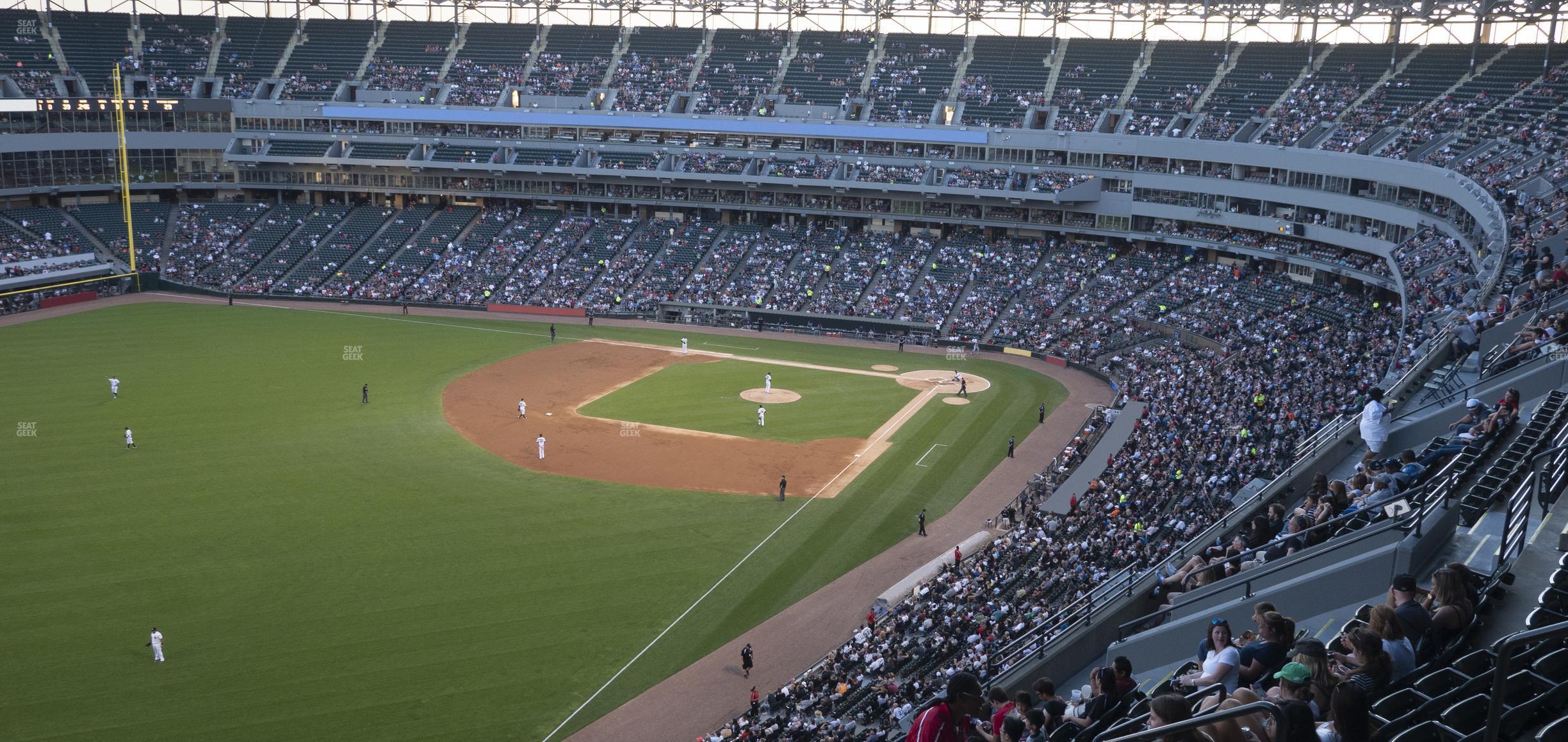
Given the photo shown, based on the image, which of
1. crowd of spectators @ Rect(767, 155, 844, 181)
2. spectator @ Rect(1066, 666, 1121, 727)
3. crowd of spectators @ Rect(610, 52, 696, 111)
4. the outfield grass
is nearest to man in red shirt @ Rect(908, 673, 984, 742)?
spectator @ Rect(1066, 666, 1121, 727)

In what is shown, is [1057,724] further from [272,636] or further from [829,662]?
[272,636]

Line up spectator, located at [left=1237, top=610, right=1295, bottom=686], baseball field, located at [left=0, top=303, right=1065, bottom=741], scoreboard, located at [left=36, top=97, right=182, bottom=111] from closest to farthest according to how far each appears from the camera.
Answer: spectator, located at [left=1237, top=610, right=1295, bottom=686]
baseball field, located at [left=0, top=303, right=1065, bottom=741]
scoreboard, located at [left=36, top=97, right=182, bottom=111]

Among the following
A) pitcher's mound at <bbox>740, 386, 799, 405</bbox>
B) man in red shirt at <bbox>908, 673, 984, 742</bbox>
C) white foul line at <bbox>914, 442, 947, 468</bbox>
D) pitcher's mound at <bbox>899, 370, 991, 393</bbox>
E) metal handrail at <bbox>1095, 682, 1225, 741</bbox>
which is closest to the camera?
man in red shirt at <bbox>908, 673, 984, 742</bbox>

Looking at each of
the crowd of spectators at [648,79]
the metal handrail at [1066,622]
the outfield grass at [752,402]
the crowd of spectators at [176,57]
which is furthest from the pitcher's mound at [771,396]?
the crowd of spectators at [176,57]

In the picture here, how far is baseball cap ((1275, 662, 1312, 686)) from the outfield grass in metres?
35.5

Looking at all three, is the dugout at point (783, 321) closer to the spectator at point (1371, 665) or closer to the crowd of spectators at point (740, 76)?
the crowd of spectators at point (740, 76)

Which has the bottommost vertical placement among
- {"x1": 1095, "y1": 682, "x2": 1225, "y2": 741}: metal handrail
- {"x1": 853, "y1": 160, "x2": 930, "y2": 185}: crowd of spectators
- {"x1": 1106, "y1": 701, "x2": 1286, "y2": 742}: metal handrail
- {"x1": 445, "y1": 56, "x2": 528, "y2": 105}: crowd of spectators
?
{"x1": 1095, "y1": 682, "x2": 1225, "y2": 741}: metal handrail

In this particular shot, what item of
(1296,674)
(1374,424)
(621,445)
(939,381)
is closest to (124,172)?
(621,445)

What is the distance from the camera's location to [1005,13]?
76125 mm

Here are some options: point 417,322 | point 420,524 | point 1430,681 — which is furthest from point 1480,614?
point 417,322

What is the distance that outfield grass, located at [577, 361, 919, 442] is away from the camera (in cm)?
4525

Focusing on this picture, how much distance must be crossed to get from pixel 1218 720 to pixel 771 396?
4330 centimetres

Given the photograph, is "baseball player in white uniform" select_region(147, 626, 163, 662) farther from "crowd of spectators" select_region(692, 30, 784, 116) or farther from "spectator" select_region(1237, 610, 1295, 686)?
"crowd of spectators" select_region(692, 30, 784, 116)

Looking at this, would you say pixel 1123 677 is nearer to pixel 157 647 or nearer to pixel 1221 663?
pixel 1221 663
